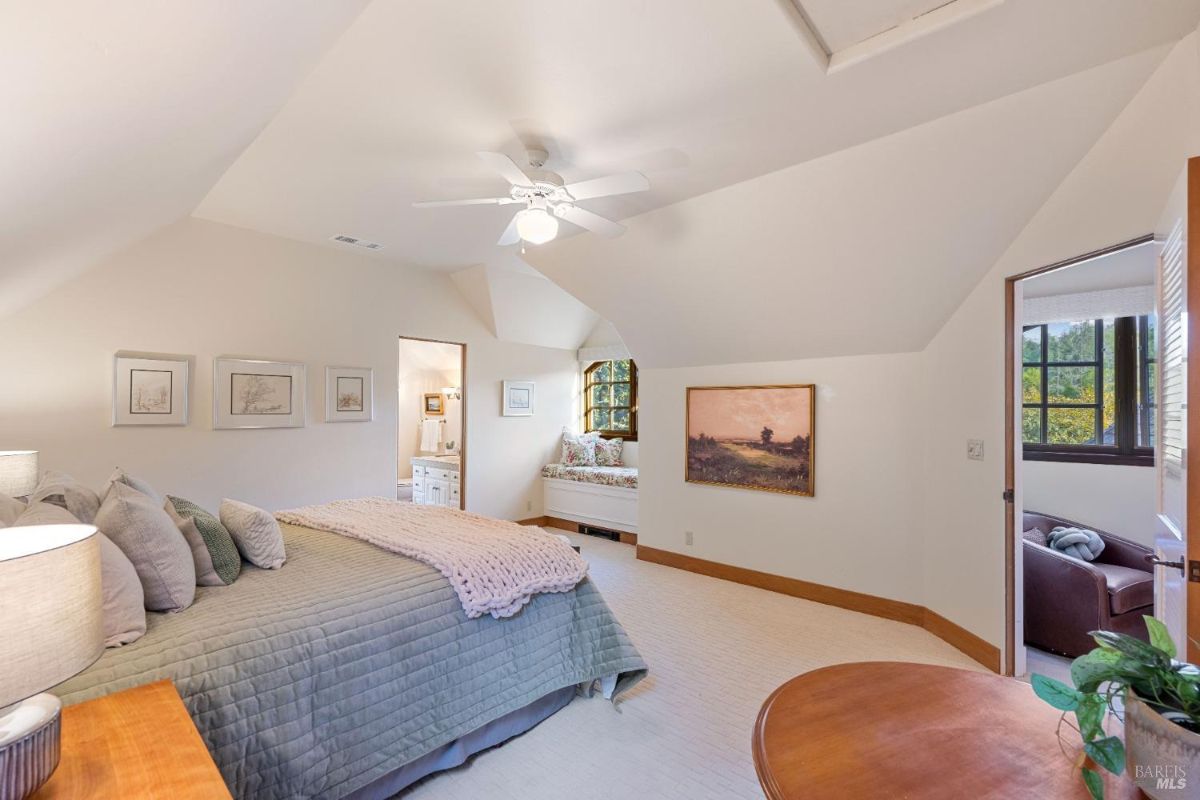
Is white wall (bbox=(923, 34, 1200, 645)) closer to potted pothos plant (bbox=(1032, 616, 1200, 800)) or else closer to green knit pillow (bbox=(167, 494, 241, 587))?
potted pothos plant (bbox=(1032, 616, 1200, 800))

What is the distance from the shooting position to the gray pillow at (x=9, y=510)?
155 centimetres

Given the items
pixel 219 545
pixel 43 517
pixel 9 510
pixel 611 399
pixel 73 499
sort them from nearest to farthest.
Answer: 1. pixel 43 517
2. pixel 9 510
3. pixel 73 499
4. pixel 219 545
5. pixel 611 399

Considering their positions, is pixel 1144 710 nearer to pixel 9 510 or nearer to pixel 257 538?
pixel 257 538

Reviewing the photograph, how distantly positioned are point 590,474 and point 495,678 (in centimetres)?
366

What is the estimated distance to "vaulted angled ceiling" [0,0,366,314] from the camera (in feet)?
3.50

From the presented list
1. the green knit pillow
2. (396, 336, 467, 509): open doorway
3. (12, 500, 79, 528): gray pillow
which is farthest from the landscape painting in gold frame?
(396, 336, 467, 509): open doorway

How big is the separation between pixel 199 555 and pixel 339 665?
72cm

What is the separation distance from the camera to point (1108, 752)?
87 cm

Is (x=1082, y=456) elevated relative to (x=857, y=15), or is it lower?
lower

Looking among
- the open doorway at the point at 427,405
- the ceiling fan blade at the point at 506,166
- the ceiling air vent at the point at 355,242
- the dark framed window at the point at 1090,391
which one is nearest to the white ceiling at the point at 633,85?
the ceiling fan blade at the point at 506,166

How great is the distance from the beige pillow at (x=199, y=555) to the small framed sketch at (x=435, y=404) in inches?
249

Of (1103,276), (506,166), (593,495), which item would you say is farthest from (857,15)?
(593,495)

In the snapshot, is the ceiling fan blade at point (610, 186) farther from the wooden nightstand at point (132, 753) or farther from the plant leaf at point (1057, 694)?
the wooden nightstand at point (132, 753)

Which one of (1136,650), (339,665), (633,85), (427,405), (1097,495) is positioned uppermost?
(633,85)
